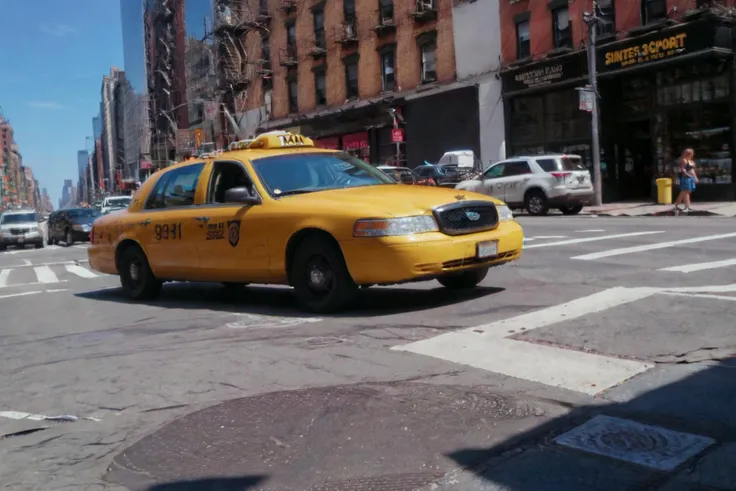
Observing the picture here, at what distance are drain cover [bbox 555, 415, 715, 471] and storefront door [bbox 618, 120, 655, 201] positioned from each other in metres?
25.4

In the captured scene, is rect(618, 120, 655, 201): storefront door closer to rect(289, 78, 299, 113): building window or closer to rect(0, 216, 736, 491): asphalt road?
rect(0, 216, 736, 491): asphalt road

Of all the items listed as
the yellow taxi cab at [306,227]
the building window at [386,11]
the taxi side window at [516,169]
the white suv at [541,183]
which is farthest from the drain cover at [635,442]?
the building window at [386,11]

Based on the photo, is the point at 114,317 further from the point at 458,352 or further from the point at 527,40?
the point at 527,40

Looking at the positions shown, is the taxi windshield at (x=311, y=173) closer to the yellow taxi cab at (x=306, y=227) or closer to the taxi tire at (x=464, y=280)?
the yellow taxi cab at (x=306, y=227)

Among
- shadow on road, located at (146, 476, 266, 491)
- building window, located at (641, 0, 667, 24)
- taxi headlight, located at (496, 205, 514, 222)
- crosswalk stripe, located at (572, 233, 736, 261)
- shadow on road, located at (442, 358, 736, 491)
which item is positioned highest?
building window, located at (641, 0, 667, 24)

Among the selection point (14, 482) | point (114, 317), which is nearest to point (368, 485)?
point (14, 482)

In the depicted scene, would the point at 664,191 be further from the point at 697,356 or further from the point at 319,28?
the point at 319,28

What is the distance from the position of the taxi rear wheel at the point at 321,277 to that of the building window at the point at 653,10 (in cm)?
2098

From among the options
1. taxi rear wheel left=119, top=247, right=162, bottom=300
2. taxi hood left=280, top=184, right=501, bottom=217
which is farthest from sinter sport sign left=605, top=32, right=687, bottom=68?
taxi rear wheel left=119, top=247, right=162, bottom=300

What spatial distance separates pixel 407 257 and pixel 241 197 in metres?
2.00

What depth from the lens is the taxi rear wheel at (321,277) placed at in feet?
23.1

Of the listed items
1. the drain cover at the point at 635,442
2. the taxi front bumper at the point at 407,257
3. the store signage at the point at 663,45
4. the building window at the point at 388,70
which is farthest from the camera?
the building window at the point at 388,70

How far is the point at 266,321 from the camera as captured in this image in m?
7.24

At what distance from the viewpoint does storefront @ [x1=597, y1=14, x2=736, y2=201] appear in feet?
75.3
